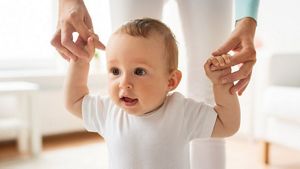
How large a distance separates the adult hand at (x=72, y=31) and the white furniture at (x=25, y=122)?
1551 mm

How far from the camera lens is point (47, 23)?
10.1ft

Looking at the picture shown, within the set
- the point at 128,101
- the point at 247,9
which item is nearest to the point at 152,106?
the point at 128,101

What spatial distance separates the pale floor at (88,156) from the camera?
6.59ft

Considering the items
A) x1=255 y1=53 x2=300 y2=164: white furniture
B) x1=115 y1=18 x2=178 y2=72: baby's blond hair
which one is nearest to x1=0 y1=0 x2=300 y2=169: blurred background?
x1=255 y1=53 x2=300 y2=164: white furniture

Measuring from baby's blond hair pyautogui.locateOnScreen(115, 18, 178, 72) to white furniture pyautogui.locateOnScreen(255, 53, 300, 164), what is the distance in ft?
3.86

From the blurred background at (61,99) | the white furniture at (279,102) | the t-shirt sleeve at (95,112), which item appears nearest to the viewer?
the t-shirt sleeve at (95,112)

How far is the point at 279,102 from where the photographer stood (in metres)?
1.85

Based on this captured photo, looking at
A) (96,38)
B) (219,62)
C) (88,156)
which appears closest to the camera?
(219,62)

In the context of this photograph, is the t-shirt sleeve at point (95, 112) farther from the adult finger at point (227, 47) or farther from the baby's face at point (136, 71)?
the adult finger at point (227, 47)

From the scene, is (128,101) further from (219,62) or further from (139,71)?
(219,62)

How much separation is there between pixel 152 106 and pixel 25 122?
179 cm

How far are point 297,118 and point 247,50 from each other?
120 centimetres

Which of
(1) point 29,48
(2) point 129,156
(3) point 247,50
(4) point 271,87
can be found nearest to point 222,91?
(3) point 247,50

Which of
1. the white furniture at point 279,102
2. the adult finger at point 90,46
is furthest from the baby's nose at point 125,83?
the white furniture at point 279,102
